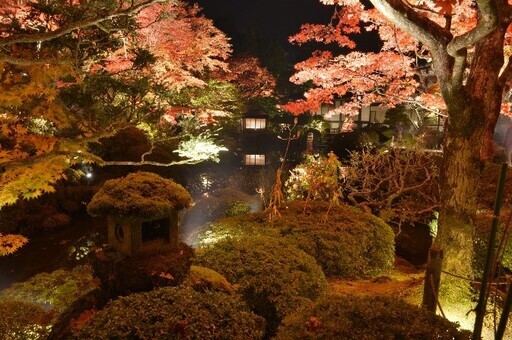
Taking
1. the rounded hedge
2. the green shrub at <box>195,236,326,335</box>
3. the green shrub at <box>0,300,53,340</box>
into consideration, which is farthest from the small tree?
the green shrub at <box>0,300,53,340</box>

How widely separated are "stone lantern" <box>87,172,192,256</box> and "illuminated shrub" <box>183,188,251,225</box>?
31.8 feet

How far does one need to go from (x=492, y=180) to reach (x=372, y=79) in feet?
15.7

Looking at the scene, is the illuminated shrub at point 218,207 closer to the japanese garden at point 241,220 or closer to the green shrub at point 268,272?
the japanese garden at point 241,220

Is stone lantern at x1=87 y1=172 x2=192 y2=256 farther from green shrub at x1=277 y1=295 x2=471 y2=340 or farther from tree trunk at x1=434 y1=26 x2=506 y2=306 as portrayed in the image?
tree trunk at x1=434 y1=26 x2=506 y2=306

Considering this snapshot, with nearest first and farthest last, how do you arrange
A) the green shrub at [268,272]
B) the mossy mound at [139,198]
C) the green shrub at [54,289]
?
the mossy mound at [139,198], the green shrub at [268,272], the green shrub at [54,289]

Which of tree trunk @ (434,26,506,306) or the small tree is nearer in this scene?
tree trunk @ (434,26,506,306)

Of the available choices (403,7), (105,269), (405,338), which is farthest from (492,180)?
(105,269)

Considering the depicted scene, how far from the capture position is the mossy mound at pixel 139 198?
15.3ft

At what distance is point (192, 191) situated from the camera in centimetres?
2092

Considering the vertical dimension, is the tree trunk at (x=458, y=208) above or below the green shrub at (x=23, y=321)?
above

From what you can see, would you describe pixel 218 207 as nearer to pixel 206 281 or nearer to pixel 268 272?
pixel 268 272

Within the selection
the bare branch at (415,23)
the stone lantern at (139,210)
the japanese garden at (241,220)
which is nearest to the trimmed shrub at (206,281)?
the japanese garden at (241,220)

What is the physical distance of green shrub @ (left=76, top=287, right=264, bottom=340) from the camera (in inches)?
147

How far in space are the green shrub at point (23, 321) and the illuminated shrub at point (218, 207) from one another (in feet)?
28.9
